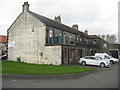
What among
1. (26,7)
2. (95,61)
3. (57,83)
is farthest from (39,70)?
(26,7)

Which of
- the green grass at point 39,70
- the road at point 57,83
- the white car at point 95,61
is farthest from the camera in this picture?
the white car at point 95,61

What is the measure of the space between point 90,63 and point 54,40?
667cm

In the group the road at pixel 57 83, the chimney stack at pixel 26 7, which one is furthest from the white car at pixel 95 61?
the chimney stack at pixel 26 7

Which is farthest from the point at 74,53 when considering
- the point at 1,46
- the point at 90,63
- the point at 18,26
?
the point at 1,46

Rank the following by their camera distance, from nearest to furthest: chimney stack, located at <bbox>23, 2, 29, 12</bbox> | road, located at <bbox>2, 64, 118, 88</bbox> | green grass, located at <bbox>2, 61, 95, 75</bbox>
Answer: road, located at <bbox>2, 64, 118, 88</bbox>, green grass, located at <bbox>2, 61, 95, 75</bbox>, chimney stack, located at <bbox>23, 2, 29, 12</bbox>

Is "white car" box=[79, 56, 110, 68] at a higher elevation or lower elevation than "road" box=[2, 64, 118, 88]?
higher

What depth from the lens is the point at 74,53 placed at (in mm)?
27875

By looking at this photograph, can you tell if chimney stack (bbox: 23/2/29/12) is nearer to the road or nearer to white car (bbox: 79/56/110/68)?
white car (bbox: 79/56/110/68)

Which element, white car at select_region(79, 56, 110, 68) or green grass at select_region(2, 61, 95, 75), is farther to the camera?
white car at select_region(79, 56, 110, 68)

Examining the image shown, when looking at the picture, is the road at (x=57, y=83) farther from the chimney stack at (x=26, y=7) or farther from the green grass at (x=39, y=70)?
the chimney stack at (x=26, y=7)

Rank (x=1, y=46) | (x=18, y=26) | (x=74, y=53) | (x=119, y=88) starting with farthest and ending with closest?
(x=1, y=46)
(x=18, y=26)
(x=74, y=53)
(x=119, y=88)

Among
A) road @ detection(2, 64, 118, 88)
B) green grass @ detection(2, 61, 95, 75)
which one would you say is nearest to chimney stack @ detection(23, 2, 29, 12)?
green grass @ detection(2, 61, 95, 75)

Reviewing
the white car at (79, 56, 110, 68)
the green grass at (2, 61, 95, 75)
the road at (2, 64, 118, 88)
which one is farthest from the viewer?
the white car at (79, 56, 110, 68)

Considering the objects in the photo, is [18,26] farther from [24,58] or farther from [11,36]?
[24,58]
